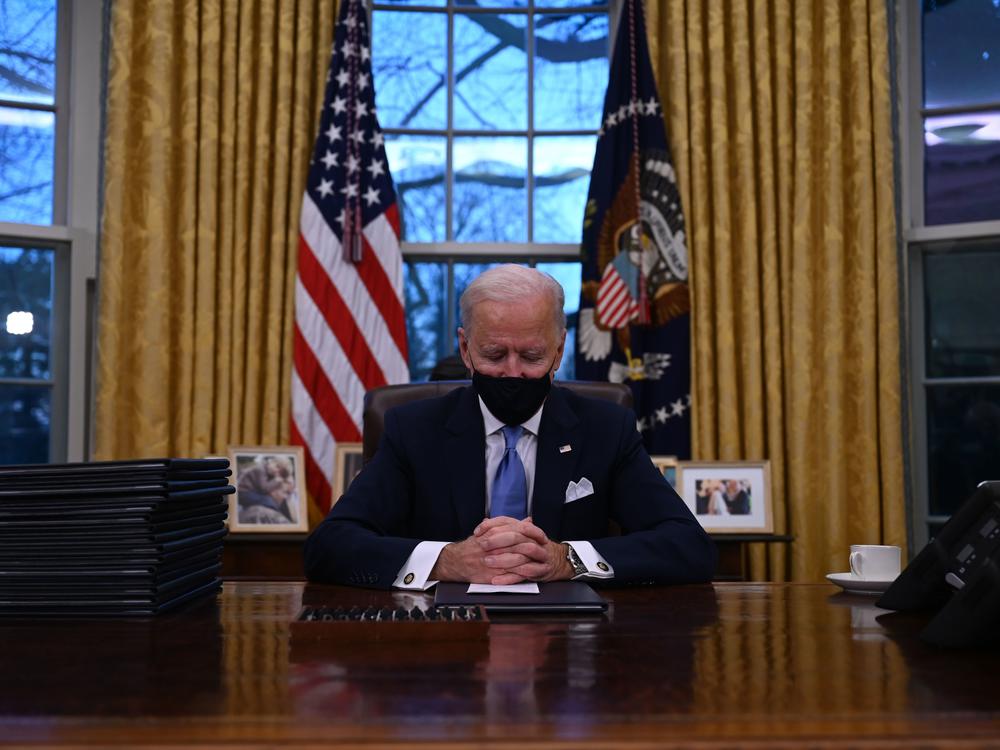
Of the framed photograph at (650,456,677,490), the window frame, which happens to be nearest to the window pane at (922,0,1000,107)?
the window frame

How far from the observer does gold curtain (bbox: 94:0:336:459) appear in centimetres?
389

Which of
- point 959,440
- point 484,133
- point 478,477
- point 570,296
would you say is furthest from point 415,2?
point 478,477

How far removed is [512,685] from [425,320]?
11.6ft

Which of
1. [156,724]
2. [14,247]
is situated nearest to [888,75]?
[14,247]

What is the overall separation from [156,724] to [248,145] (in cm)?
352

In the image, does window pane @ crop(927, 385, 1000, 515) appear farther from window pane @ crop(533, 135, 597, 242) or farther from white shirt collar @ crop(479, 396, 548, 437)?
white shirt collar @ crop(479, 396, 548, 437)

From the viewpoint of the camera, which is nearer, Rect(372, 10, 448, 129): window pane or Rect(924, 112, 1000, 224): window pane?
Rect(924, 112, 1000, 224): window pane

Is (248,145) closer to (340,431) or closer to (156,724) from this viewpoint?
(340,431)

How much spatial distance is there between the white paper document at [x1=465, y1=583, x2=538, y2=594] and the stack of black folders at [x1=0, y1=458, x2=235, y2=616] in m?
0.41

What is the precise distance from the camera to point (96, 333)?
393 cm

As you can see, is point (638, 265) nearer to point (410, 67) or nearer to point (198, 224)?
point (410, 67)

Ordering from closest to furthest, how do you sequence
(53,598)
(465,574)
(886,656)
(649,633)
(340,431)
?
(886,656), (649,633), (53,598), (465,574), (340,431)

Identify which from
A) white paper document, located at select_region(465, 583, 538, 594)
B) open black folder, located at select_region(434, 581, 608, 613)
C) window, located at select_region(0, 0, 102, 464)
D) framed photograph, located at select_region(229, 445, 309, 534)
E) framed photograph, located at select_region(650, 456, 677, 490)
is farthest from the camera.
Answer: window, located at select_region(0, 0, 102, 464)

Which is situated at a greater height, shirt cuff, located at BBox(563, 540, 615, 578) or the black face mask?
the black face mask
